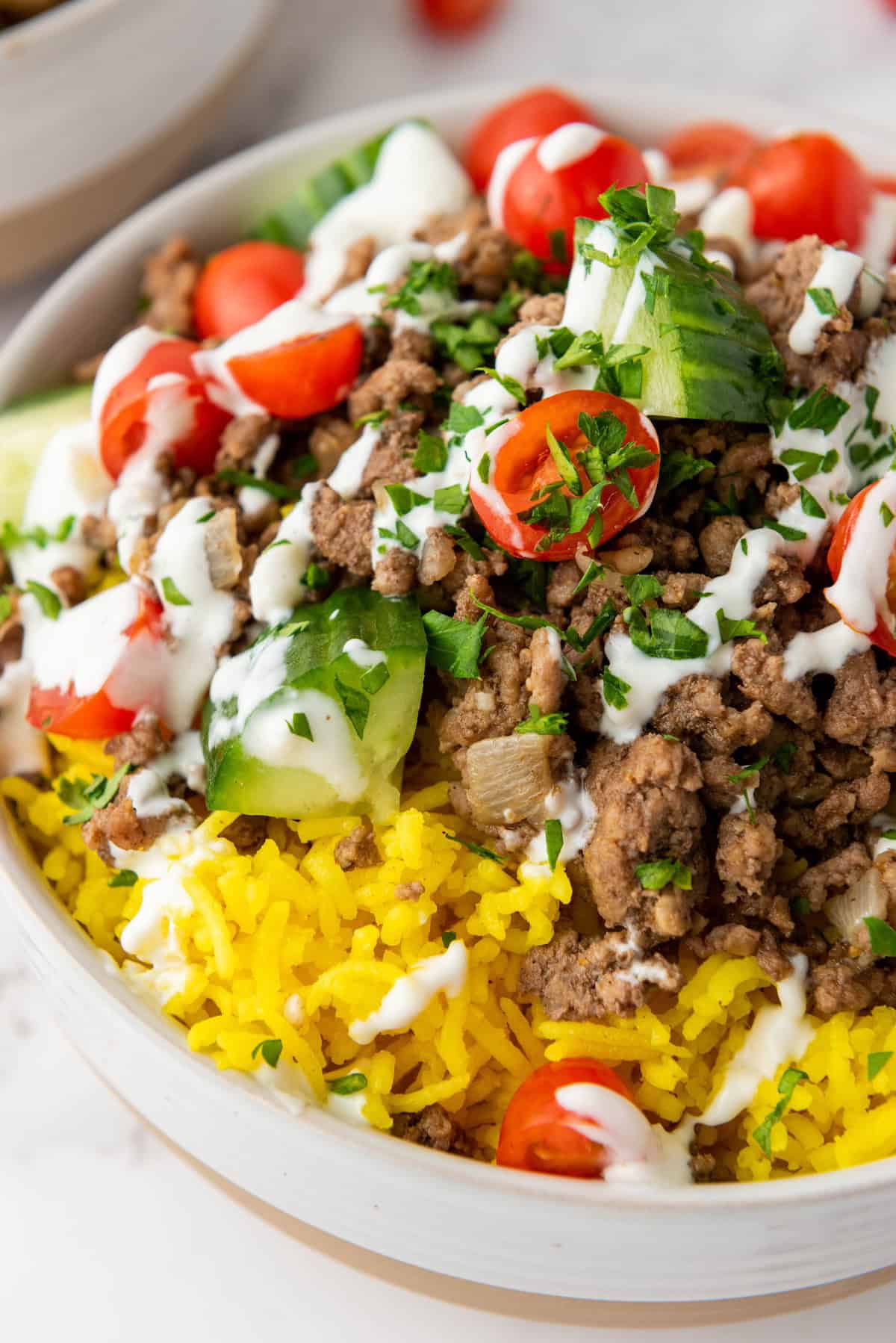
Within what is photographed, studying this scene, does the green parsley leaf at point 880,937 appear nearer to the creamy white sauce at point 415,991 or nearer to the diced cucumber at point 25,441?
the creamy white sauce at point 415,991

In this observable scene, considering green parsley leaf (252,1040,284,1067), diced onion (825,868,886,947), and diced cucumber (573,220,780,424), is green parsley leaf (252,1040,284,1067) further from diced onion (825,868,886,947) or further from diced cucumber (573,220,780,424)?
diced cucumber (573,220,780,424)

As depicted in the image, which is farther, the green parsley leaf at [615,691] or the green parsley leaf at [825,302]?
the green parsley leaf at [825,302]

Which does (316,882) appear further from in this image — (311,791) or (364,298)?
(364,298)

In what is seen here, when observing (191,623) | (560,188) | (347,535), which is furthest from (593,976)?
(560,188)

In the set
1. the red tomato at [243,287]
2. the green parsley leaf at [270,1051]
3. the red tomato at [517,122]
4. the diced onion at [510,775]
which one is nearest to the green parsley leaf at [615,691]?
the diced onion at [510,775]

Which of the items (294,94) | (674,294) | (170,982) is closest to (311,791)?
(170,982)

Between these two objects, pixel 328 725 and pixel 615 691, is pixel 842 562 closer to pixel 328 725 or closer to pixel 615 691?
pixel 615 691
